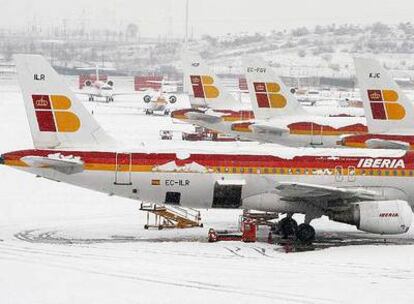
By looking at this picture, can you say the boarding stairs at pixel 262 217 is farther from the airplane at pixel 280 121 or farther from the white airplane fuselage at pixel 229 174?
the airplane at pixel 280 121

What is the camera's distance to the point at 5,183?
4559 cm

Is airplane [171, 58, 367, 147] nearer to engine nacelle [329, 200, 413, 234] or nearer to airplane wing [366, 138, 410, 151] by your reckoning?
airplane wing [366, 138, 410, 151]

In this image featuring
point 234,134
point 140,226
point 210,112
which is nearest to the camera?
point 140,226

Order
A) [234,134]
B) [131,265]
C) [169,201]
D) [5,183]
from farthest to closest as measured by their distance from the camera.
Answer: [234,134] < [5,183] < [169,201] < [131,265]

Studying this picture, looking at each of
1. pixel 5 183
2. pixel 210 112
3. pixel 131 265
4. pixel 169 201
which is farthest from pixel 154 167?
pixel 210 112

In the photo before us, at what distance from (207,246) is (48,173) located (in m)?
7.08

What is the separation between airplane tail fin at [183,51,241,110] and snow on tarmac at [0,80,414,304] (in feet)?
92.3

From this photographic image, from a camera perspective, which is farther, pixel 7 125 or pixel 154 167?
pixel 7 125

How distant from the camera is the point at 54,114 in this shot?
33.5m

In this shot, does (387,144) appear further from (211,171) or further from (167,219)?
Result: (167,219)

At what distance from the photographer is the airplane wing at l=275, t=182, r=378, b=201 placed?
106 feet

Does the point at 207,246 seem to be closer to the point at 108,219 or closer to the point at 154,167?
the point at 154,167

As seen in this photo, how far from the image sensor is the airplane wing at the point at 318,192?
32.4 metres

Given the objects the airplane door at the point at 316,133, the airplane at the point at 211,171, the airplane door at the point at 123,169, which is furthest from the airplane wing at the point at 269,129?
the airplane door at the point at 123,169
